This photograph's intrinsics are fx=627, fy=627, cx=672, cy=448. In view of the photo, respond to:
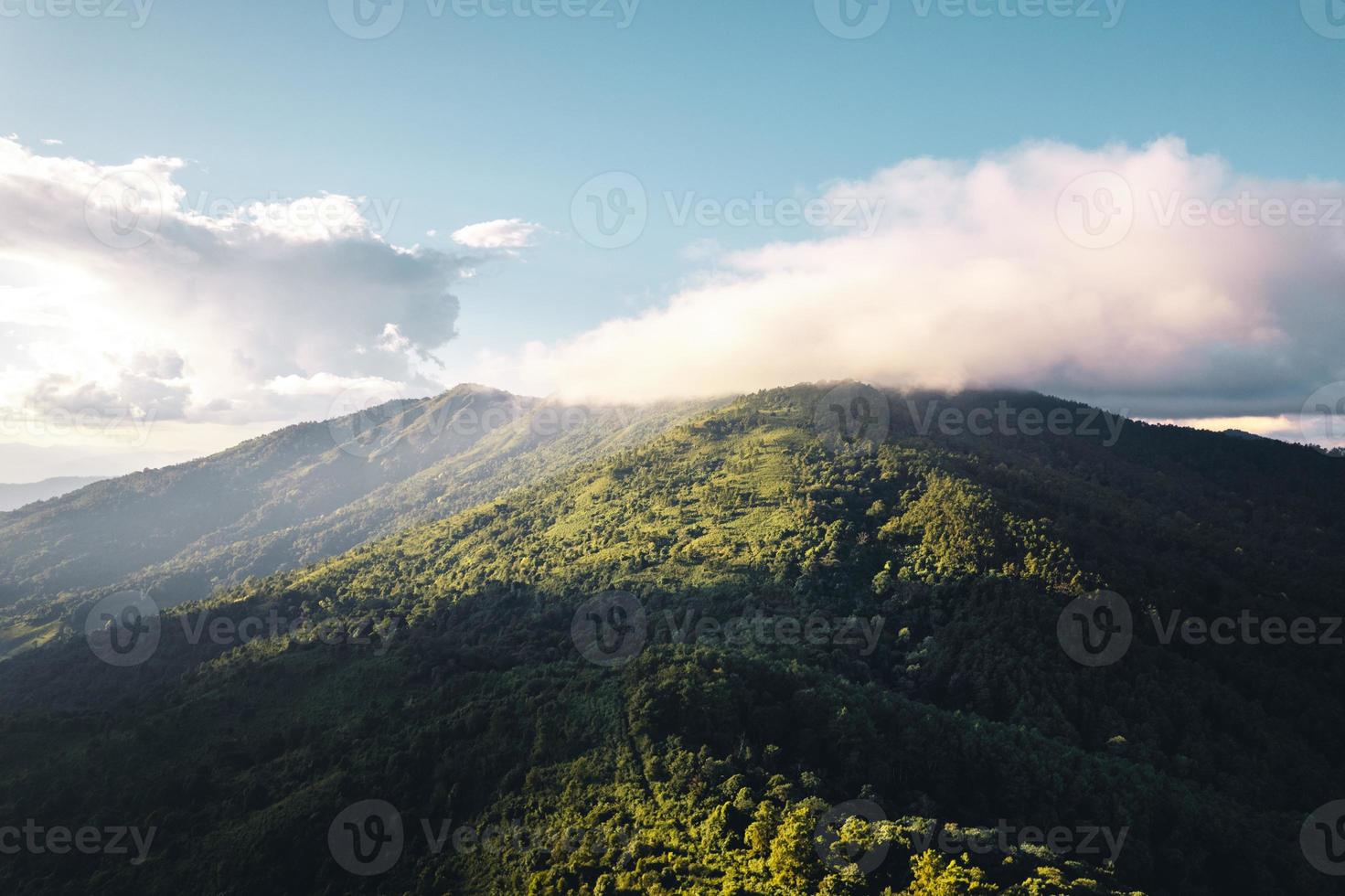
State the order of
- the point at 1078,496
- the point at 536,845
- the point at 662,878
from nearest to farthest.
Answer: the point at 662,878
the point at 536,845
the point at 1078,496

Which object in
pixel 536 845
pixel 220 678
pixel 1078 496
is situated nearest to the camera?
pixel 536 845

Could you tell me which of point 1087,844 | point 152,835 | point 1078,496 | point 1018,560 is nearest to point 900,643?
point 1018,560

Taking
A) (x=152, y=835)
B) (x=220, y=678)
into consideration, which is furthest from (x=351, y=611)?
(x=152, y=835)

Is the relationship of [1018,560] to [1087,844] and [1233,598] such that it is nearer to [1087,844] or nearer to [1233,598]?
[1233,598]

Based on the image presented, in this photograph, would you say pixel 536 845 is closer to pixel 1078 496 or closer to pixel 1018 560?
pixel 1018 560

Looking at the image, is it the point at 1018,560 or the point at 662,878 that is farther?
the point at 1018,560

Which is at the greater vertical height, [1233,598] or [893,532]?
[893,532]

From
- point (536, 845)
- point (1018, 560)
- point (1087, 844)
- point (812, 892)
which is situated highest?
point (1018, 560)
